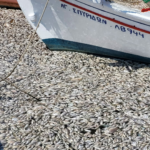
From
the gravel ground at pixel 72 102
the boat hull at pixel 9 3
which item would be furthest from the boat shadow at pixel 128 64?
the boat hull at pixel 9 3

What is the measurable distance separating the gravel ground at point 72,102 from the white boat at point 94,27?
0.27 m

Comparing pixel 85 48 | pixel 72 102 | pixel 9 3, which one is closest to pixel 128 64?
pixel 85 48

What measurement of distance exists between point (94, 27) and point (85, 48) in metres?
0.62

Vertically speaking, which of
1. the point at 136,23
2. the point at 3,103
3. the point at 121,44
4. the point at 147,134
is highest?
the point at 136,23

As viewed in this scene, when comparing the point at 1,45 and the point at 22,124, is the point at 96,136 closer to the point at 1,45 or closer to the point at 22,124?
the point at 22,124

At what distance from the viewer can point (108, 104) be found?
14.9ft

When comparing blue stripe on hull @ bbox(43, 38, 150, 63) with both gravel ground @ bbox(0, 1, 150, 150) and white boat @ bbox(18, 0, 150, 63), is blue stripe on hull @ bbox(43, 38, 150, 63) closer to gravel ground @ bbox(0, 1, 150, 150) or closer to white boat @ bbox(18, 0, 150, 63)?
white boat @ bbox(18, 0, 150, 63)

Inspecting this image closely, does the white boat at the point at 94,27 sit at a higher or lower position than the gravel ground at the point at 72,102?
higher

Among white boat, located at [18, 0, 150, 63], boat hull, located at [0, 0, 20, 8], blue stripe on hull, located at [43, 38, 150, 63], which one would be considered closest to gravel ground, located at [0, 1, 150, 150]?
blue stripe on hull, located at [43, 38, 150, 63]

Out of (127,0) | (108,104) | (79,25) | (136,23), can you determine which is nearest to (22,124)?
(108,104)

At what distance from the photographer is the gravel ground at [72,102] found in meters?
3.81

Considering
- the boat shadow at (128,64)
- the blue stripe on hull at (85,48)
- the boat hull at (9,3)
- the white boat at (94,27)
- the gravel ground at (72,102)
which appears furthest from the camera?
the boat hull at (9,3)

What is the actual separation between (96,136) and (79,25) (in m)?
2.80

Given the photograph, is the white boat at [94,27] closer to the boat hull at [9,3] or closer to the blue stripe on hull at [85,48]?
the blue stripe on hull at [85,48]
